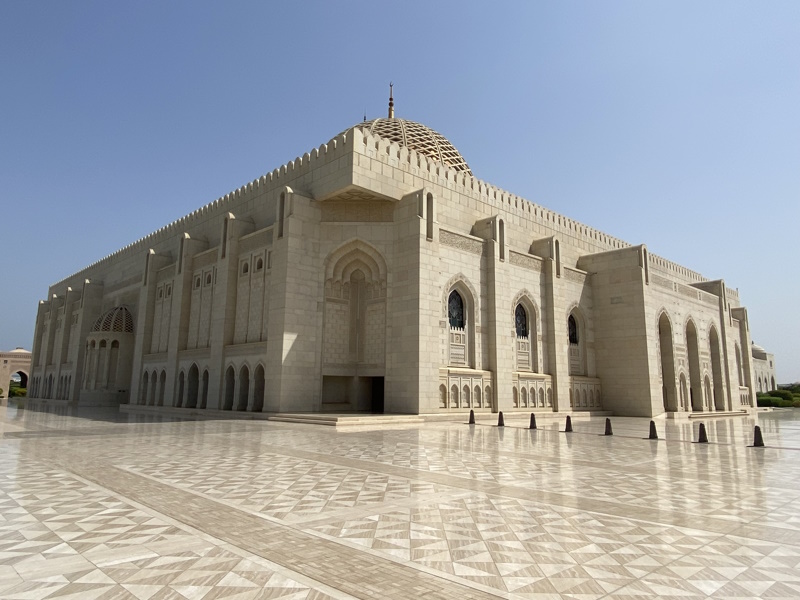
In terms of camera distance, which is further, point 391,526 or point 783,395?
point 783,395

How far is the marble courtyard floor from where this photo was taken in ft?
9.50

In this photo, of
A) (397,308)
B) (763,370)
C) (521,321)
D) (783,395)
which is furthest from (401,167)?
(763,370)

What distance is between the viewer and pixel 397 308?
54.6 feet

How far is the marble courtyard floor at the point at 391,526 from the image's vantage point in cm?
290

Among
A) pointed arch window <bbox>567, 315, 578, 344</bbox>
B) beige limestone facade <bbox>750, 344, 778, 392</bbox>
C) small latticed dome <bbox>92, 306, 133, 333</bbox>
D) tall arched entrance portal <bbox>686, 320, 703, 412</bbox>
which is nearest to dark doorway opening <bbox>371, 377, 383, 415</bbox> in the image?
pointed arch window <bbox>567, 315, 578, 344</bbox>

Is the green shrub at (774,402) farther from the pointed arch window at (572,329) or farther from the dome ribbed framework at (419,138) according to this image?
the dome ribbed framework at (419,138)

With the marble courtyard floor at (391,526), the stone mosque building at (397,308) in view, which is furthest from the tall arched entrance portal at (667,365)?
the marble courtyard floor at (391,526)

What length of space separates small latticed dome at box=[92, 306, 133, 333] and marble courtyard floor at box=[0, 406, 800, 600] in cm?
1993

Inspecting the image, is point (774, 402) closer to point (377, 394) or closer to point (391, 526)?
point (377, 394)

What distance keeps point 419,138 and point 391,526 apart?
21296 millimetres

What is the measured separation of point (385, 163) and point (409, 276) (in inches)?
155

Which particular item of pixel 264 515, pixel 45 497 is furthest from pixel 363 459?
pixel 45 497

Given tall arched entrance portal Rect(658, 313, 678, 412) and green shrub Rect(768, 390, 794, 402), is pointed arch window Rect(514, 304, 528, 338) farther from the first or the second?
green shrub Rect(768, 390, 794, 402)

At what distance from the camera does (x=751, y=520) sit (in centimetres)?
A: 434
